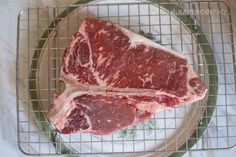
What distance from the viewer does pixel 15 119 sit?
4.01 feet

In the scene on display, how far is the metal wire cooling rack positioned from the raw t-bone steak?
0.07 metres

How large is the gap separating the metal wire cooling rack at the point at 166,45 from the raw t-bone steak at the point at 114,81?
0.23 ft

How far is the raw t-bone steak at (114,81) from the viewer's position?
112 centimetres

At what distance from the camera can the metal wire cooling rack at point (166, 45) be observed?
3.90ft

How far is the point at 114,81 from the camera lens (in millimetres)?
1128

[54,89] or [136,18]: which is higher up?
[136,18]

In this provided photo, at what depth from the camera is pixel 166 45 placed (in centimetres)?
120

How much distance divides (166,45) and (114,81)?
6.2 inches

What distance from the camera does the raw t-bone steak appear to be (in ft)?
3.66

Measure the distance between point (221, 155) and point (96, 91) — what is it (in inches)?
12.9

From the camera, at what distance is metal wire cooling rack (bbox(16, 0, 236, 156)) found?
1.19 m

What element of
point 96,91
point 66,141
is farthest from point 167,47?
point 66,141

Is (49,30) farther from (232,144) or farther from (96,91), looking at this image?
(232,144)

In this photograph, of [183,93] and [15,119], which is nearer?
[183,93]
